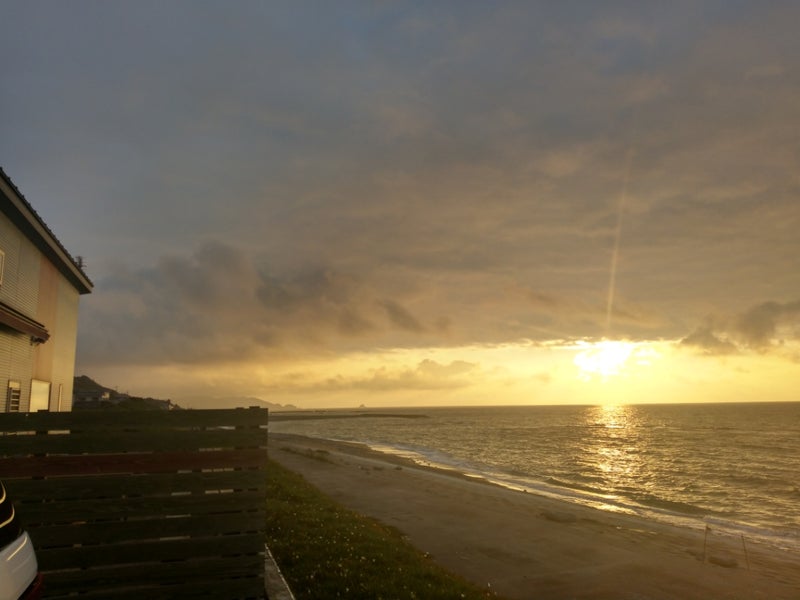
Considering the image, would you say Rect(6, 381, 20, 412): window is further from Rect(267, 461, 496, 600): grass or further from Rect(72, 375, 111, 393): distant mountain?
Rect(72, 375, 111, 393): distant mountain

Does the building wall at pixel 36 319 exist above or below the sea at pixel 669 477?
above

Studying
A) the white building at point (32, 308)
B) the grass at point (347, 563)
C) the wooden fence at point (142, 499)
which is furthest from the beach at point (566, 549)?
the white building at point (32, 308)

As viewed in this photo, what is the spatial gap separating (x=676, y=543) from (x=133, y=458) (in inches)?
726

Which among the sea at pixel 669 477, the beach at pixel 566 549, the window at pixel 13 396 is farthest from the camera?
the sea at pixel 669 477

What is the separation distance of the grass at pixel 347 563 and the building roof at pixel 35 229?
9.63 meters

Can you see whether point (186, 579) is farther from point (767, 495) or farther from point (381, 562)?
point (767, 495)

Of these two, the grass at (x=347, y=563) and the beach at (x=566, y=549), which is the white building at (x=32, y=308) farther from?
the beach at (x=566, y=549)

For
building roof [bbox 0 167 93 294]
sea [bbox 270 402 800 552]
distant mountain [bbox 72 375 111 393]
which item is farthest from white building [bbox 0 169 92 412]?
distant mountain [bbox 72 375 111 393]

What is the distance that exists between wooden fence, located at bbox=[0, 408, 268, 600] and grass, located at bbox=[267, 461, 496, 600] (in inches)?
83.9

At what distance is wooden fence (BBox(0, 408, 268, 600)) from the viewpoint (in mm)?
6574

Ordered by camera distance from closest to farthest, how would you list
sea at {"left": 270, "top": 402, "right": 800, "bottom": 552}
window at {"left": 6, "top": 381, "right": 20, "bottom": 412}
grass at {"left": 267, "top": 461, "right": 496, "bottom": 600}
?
grass at {"left": 267, "top": 461, "right": 496, "bottom": 600}, window at {"left": 6, "top": 381, "right": 20, "bottom": 412}, sea at {"left": 270, "top": 402, "right": 800, "bottom": 552}

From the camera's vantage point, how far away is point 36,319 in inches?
665

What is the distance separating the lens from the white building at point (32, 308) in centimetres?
1384

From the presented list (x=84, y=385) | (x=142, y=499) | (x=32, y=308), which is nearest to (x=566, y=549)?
(x=142, y=499)
